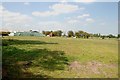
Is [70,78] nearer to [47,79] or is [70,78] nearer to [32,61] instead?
[47,79]

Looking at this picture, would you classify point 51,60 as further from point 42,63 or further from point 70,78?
point 70,78

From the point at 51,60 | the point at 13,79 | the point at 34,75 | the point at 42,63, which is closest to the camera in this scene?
the point at 13,79

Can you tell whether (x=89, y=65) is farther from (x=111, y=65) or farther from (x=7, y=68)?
(x=7, y=68)

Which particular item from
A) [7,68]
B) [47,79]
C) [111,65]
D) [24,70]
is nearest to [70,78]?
[47,79]

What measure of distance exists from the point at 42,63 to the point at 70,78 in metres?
3.42

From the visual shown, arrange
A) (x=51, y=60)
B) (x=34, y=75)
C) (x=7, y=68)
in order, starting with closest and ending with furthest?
1. (x=34, y=75)
2. (x=7, y=68)
3. (x=51, y=60)

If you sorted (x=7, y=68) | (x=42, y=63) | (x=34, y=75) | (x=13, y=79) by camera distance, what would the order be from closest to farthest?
(x=13, y=79), (x=34, y=75), (x=7, y=68), (x=42, y=63)

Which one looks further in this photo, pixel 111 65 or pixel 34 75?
pixel 111 65

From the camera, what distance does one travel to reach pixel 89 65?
16531mm

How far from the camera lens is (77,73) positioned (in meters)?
13.9

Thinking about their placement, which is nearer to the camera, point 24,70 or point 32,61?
point 24,70

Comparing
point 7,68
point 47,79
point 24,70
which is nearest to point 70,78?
point 47,79

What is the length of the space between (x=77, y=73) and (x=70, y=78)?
1339 millimetres

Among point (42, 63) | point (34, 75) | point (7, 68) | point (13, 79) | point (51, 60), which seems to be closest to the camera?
point (13, 79)
